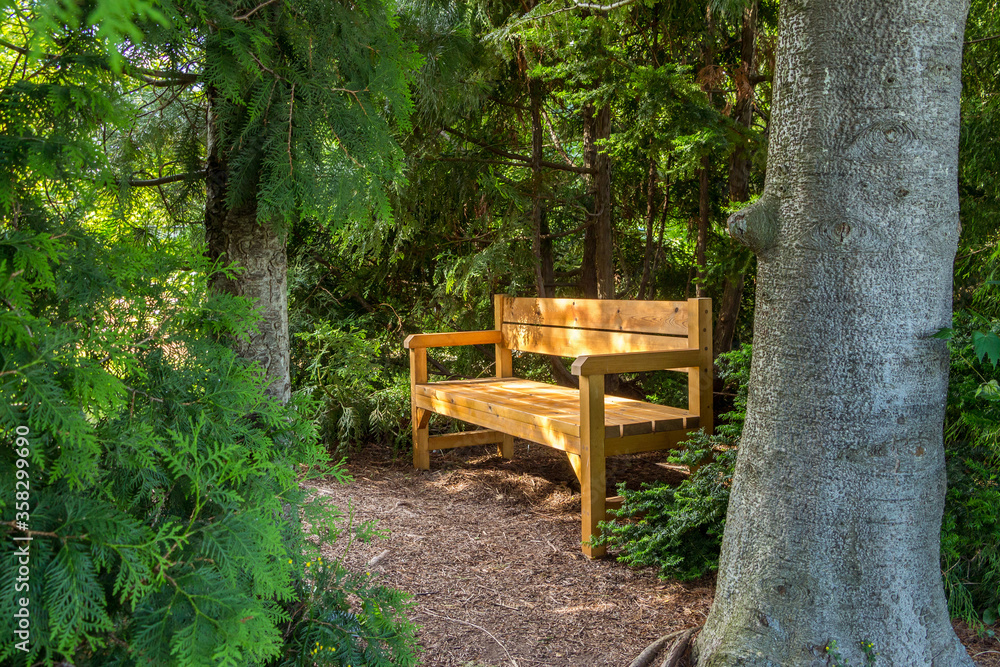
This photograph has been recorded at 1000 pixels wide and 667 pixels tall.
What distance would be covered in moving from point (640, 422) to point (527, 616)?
119cm

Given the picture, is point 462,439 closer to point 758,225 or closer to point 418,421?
point 418,421

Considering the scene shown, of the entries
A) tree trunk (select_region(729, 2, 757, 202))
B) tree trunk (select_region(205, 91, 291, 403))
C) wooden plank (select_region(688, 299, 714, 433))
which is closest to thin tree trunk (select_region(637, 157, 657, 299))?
tree trunk (select_region(729, 2, 757, 202))

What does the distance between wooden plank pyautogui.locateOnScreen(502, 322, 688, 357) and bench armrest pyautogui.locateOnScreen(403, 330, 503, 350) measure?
0.15 metres

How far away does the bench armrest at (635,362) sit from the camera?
341 cm

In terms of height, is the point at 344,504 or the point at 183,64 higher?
Result: the point at 183,64

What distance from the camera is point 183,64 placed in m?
1.89

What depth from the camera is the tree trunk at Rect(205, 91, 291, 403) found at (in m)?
2.05

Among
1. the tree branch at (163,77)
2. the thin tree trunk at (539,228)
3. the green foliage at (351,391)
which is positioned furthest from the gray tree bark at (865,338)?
the green foliage at (351,391)

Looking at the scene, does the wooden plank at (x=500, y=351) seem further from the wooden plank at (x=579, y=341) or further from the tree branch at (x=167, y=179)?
the tree branch at (x=167, y=179)

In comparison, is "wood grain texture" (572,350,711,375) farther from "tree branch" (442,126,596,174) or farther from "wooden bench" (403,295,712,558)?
"tree branch" (442,126,596,174)

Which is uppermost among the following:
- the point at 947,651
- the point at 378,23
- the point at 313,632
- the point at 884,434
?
the point at 378,23

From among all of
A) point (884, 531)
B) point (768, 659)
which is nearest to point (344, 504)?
point (768, 659)

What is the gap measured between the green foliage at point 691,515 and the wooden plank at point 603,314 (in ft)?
2.46

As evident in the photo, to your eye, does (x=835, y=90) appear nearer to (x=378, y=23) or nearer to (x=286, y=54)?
(x=378, y=23)
